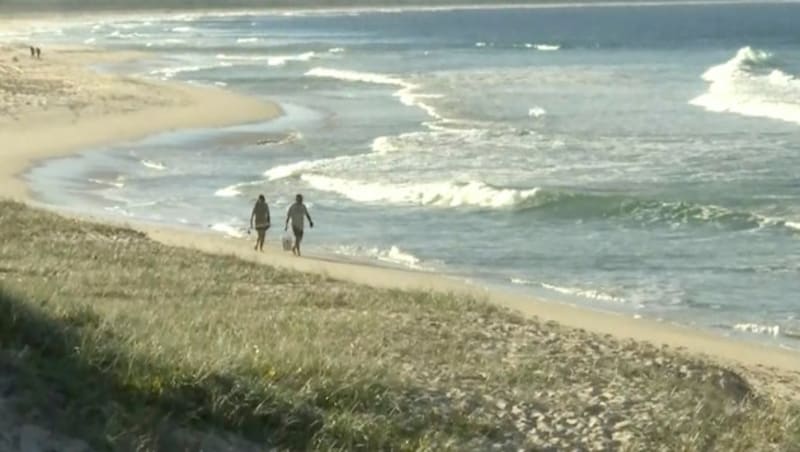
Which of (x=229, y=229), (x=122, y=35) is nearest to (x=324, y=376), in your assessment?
(x=229, y=229)

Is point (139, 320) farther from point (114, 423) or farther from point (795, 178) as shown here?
point (795, 178)

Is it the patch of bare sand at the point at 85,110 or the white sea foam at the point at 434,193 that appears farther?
the patch of bare sand at the point at 85,110

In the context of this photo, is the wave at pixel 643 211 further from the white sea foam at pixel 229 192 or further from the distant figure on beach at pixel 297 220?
the distant figure on beach at pixel 297 220

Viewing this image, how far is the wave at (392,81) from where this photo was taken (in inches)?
1966

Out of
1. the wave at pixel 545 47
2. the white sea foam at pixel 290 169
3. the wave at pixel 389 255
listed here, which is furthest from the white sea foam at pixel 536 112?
the wave at pixel 545 47

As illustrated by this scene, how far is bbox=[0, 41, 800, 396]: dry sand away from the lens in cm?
1655

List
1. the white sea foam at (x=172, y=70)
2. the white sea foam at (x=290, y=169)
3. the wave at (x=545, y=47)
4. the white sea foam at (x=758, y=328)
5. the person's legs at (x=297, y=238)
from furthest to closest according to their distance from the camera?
1. the wave at (x=545, y=47)
2. the white sea foam at (x=172, y=70)
3. the white sea foam at (x=290, y=169)
4. the person's legs at (x=297, y=238)
5. the white sea foam at (x=758, y=328)

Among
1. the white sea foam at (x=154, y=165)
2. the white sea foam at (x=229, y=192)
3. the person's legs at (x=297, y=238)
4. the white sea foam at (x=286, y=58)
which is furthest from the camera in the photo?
the white sea foam at (x=286, y=58)

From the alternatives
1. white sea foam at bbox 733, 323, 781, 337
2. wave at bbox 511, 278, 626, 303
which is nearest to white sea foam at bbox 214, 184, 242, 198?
wave at bbox 511, 278, 626, 303

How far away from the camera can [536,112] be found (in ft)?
154

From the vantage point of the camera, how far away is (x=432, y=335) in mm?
13414

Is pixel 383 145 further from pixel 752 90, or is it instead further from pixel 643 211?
pixel 752 90

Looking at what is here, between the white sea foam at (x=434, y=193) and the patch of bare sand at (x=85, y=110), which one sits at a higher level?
the patch of bare sand at (x=85, y=110)

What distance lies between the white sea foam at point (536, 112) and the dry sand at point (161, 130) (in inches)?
312
